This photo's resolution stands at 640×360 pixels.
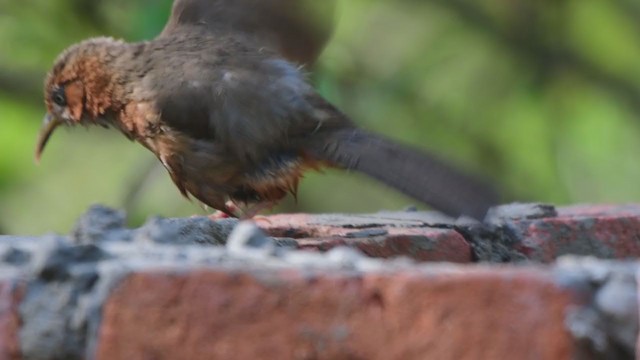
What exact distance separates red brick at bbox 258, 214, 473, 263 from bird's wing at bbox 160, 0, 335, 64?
1452mm

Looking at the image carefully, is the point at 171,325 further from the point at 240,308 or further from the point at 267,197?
the point at 267,197

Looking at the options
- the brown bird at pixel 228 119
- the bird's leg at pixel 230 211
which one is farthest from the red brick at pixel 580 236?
the bird's leg at pixel 230 211

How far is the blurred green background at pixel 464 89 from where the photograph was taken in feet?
19.3

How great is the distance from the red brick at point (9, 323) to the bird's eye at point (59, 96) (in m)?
2.89

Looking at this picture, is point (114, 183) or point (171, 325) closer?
point (171, 325)

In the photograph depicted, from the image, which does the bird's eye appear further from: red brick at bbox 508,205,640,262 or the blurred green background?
red brick at bbox 508,205,640,262

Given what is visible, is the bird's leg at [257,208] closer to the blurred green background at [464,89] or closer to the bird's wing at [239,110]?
the bird's wing at [239,110]

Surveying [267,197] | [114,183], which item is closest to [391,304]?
[267,197]

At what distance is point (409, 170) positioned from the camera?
306 centimetres

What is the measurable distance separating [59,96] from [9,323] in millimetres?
2927

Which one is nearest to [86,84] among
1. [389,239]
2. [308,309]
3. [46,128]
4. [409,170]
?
Answer: [46,128]

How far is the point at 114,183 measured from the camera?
7.21 m

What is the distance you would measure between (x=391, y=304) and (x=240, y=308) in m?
Answer: 0.13

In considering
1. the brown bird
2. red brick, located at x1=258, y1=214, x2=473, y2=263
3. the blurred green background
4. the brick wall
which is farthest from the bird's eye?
the brick wall
